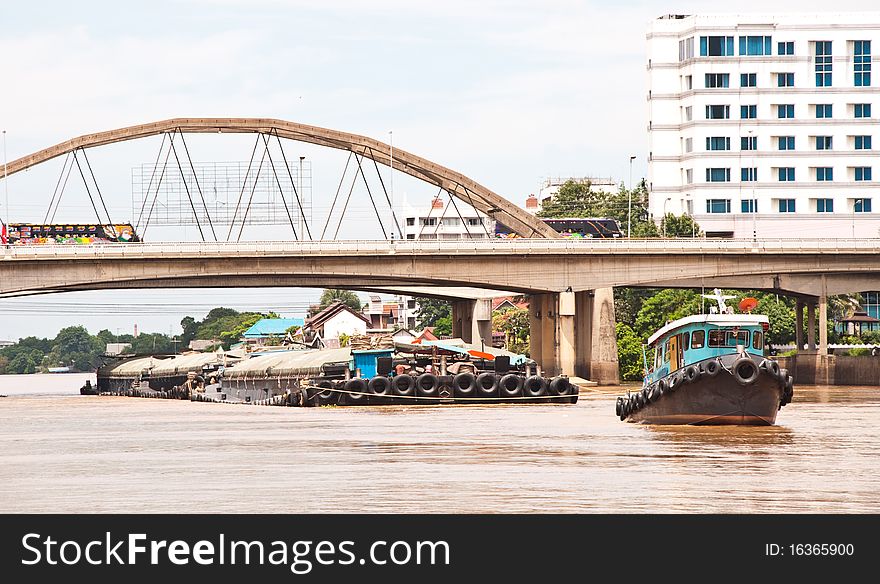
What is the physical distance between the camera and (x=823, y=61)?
13375 cm

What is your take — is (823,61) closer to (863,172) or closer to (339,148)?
(863,172)

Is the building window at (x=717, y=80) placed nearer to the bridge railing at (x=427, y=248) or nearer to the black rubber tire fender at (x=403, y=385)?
the bridge railing at (x=427, y=248)

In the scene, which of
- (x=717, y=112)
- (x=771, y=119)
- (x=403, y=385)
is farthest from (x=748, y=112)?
(x=403, y=385)

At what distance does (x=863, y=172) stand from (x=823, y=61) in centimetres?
1084

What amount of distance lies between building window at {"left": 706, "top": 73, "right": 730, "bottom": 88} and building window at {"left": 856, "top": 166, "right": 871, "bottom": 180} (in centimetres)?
1454

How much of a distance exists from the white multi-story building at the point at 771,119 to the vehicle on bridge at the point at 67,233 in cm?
5481

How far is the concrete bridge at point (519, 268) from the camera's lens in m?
89.2

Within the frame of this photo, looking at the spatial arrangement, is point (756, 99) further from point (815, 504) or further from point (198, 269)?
point (815, 504)

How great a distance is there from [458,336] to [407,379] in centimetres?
5571

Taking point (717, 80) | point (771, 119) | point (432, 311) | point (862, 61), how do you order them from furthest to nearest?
point (432, 311) → point (771, 119) → point (717, 80) → point (862, 61)

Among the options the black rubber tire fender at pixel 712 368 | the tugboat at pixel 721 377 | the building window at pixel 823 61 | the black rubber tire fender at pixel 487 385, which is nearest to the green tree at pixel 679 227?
the building window at pixel 823 61

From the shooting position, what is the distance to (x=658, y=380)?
4922cm

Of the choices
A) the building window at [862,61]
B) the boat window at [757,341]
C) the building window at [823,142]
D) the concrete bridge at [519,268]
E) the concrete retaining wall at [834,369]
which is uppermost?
the building window at [862,61]

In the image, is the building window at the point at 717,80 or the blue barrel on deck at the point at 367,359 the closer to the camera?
the blue barrel on deck at the point at 367,359
